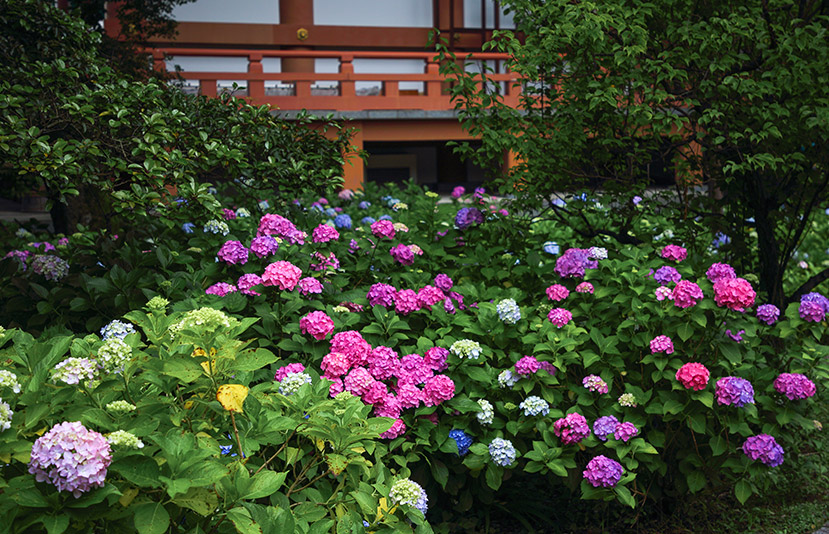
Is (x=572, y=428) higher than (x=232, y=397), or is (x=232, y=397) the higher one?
(x=232, y=397)

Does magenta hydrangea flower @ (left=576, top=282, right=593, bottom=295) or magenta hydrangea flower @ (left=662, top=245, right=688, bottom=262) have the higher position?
magenta hydrangea flower @ (left=662, top=245, right=688, bottom=262)

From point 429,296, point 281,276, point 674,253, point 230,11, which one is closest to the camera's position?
point 281,276

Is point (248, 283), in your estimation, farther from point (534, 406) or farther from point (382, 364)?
point (534, 406)

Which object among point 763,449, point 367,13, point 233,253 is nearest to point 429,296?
point 233,253

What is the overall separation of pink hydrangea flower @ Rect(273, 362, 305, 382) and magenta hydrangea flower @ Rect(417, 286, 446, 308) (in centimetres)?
70

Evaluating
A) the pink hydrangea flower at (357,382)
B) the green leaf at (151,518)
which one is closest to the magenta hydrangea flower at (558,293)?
the pink hydrangea flower at (357,382)

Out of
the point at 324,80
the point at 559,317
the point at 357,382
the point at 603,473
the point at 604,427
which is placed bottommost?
the point at 603,473

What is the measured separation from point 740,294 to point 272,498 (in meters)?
1.85

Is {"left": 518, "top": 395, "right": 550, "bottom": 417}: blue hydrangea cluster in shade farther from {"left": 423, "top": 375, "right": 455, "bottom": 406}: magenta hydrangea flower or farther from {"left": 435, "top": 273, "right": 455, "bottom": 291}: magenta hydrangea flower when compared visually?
{"left": 435, "top": 273, "right": 455, "bottom": 291}: magenta hydrangea flower

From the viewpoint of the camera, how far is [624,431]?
2637 millimetres

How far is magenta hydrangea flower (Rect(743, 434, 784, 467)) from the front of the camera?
2.69 meters

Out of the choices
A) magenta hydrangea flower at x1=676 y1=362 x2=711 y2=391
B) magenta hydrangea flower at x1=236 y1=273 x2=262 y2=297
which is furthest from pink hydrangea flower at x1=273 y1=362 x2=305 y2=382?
magenta hydrangea flower at x1=676 y1=362 x2=711 y2=391

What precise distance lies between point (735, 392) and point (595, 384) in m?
0.50

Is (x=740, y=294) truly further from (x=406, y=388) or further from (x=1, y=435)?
(x=1, y=435)
